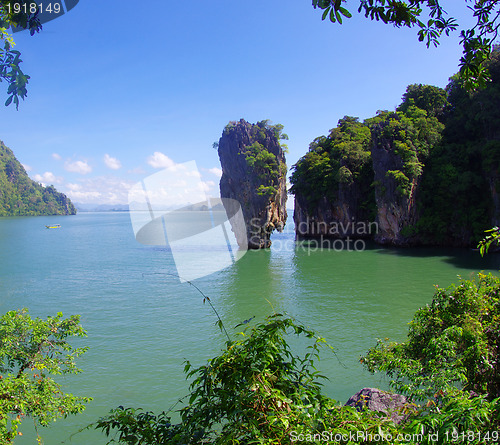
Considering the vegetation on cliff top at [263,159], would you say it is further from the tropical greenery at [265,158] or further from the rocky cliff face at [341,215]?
the rocky cliff face at [341,215]

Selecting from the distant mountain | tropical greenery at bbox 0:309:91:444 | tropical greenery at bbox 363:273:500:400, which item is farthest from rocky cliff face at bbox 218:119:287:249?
the distant mountain

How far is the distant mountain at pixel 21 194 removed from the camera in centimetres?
9188

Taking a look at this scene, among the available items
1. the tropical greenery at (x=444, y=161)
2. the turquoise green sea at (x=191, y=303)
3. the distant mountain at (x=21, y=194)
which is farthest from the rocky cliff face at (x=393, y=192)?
the distant mountain at (x=21, y=194)

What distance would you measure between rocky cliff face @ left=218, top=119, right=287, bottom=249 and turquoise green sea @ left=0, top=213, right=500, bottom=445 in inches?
114

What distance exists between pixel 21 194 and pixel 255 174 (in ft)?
317

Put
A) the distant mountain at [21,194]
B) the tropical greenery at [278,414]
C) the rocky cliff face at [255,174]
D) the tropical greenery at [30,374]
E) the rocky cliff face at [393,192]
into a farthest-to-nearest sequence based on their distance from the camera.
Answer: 1. the distant mountain at [21,194]
2. the rocky cliff face at [255,174]
3. the rocky cliff face at [393,192]
4. the tropical greenery at [30,374]
5. the tropical greenery at [278,414]

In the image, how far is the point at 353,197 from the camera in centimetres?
3719

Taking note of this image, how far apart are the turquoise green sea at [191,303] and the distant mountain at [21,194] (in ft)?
242

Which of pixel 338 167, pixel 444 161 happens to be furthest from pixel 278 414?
pixel 338 167

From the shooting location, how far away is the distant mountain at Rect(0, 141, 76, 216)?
91.9m

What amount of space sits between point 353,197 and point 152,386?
104 ft

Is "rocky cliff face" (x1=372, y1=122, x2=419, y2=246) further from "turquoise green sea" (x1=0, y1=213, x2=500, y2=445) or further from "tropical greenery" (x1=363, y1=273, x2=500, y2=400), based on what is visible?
"tropical greenery" (x1=363, y1=273, x2=500, y2=400)

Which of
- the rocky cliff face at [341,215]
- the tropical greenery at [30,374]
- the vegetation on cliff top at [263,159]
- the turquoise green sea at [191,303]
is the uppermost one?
the vegetation on cliff top at [263,159]

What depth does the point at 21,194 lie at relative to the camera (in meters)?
→ 103
